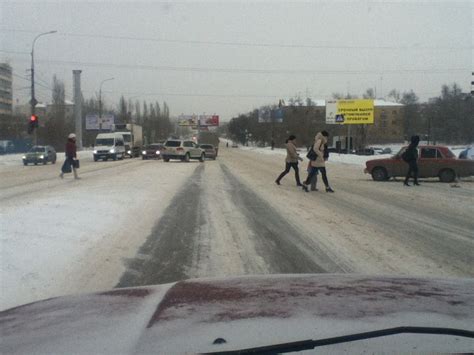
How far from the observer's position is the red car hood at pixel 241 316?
2.07 metres

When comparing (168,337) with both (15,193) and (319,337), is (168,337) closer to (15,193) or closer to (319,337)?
(319,337)

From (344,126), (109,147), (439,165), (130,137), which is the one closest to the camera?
(439,165)

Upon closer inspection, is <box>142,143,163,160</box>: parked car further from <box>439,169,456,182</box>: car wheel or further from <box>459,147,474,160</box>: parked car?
<box>439,169,456,182</box>: car wheel

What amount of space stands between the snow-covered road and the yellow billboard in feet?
169

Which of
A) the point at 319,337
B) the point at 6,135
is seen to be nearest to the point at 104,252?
the point at 319,337

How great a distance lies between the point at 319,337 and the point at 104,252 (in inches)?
236

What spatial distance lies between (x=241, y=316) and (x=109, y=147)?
47.3 meters

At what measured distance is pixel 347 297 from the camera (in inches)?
109

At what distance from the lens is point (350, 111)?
65.9 meters

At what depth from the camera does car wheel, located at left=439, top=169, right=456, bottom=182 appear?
2167cm

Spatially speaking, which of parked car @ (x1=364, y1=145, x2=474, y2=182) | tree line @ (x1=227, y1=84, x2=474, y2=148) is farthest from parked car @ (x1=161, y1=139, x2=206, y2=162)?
tree line @ (x1=227, y1=84, x2=474, y2=148)

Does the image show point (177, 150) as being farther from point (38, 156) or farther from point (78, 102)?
point (78, 102)

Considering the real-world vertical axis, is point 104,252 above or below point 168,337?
below

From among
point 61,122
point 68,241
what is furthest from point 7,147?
point 68,241
